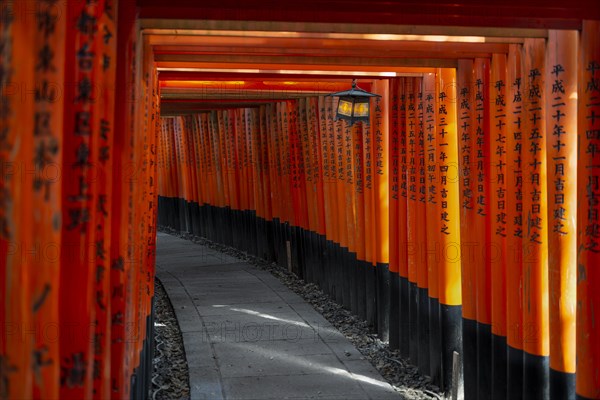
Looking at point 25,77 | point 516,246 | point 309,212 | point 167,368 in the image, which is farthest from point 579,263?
point 309,212

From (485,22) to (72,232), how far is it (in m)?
3.10

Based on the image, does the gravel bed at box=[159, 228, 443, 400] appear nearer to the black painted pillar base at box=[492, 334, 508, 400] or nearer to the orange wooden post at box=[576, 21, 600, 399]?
the black painted pillar base at box=[492, 334, 508, 400]

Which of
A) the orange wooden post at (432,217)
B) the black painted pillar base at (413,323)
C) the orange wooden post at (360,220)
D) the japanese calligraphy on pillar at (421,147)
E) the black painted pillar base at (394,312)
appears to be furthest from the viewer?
the orange wooden post at (360,220)

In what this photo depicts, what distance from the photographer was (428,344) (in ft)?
26.3

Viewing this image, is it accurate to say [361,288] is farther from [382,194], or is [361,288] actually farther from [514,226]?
[514,226]

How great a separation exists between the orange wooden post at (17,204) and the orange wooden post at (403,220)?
6076 mm

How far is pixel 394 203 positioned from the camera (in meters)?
8.94

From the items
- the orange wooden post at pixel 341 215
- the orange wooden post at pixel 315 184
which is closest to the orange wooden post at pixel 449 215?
the orange wooden post at pixel 341 215

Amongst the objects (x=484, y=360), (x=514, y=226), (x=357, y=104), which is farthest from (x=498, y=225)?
(x=357, y=104)

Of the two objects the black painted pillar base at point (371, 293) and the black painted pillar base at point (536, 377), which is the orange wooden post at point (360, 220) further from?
the black painted pillar base at point (536, 377)

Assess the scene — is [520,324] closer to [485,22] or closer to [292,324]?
[485,22]

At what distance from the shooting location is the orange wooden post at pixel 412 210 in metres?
8.17

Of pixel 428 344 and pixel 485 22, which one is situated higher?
pixel 485 22

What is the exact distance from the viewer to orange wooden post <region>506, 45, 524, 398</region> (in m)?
5.64
